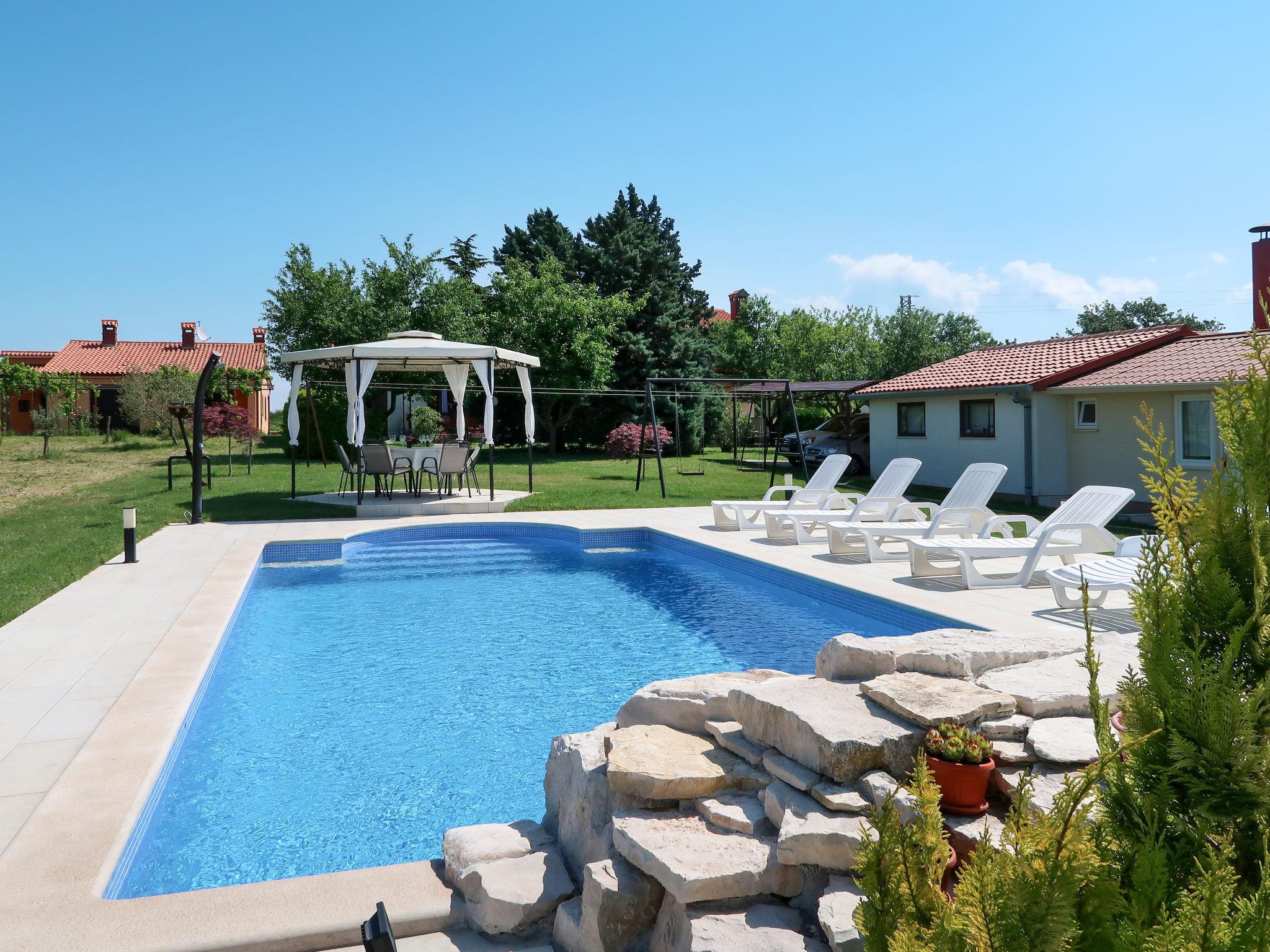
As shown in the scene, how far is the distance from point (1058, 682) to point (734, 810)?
146 cm

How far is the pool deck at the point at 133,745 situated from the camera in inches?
109

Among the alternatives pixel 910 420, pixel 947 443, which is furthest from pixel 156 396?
pixel 947 443

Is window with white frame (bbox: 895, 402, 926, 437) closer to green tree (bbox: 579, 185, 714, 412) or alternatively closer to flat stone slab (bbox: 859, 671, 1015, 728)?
green tree (bbox: 579, 185, 714, 412)

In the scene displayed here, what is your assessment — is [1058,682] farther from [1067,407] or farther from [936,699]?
[1067,407]

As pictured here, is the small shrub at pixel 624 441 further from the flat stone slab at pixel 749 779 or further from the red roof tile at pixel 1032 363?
the flat stone slab at pixel 749 779

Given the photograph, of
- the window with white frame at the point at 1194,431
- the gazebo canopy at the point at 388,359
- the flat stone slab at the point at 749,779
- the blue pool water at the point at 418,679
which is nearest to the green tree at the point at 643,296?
the gazebo canopy at the point at 388,359

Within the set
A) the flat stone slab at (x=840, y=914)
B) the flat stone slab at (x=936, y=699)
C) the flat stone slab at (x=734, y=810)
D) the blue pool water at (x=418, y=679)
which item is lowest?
the blue pool water at (x=418, y=679)

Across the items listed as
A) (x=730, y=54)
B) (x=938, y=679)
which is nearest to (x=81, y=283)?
(x=730, y=54)

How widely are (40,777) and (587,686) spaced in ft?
11.0

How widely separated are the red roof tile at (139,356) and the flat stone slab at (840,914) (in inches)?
1585

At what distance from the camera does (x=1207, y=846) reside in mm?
1318

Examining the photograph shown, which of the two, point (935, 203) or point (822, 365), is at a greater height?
point (935, 203)

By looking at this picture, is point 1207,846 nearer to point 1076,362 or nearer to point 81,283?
point 1076,362

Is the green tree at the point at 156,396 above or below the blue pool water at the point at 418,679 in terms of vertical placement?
above
